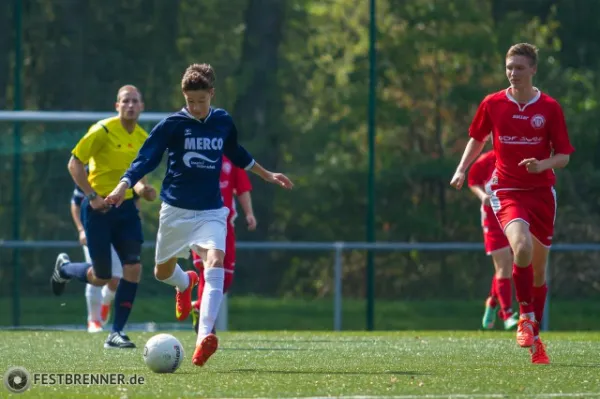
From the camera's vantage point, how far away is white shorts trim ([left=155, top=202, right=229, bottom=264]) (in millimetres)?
8906

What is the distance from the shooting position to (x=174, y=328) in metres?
15.8

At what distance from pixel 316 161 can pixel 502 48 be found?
8.68 feet

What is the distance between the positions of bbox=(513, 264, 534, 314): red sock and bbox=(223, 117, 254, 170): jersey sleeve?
6.06 ft

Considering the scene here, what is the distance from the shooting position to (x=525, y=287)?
30.1 ft

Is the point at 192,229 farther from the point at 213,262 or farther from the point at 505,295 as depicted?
the point at 505,295

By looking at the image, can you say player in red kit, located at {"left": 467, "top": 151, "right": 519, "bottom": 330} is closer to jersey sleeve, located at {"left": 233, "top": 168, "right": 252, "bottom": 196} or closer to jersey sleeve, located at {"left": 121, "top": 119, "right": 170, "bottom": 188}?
jersey sleeve, located at {"left": 233, "top": 168, "right": 252, "bottom": 196}

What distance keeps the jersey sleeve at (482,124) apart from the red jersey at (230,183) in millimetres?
2944

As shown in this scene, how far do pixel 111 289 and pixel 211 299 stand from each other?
5.52 metres

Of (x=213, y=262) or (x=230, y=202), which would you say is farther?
(x=230, y=202)

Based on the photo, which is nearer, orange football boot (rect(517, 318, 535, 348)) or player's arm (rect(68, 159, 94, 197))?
orange football boot (rect(517, 318, 535, 348))

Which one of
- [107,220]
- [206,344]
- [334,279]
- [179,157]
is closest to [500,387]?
[206,344]

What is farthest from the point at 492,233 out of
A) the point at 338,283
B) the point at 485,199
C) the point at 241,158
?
the point at 241,158

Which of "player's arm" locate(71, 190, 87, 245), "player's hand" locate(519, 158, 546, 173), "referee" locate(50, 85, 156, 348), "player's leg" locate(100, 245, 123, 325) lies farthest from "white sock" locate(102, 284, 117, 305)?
"player's hand" locate(519, 158, 546, 173)

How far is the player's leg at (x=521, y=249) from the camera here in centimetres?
900
